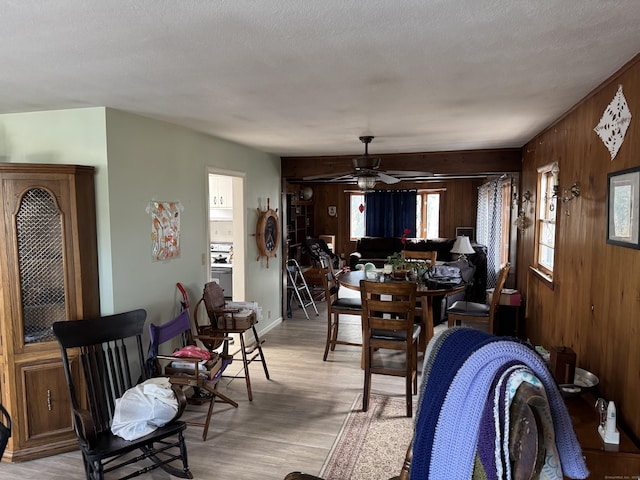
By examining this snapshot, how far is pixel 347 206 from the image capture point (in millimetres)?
10812

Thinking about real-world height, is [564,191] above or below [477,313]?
above

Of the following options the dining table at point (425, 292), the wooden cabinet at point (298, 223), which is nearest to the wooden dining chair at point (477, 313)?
the dining table at point (425, 292)

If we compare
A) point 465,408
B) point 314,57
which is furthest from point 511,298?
point 465,408

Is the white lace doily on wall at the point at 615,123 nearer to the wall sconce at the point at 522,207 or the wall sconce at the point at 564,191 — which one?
the wall sconce at the point at 564,191

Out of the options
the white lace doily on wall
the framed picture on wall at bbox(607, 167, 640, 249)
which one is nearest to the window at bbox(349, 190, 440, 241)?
the white lace doily on wall

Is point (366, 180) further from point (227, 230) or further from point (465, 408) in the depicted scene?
point (465, 408)

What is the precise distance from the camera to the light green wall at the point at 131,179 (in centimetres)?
304

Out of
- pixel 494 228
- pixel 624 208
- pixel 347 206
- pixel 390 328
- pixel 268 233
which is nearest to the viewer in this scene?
pixel 624 208

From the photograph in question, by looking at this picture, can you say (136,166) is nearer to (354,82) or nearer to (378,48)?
(354,82)

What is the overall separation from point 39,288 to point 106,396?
868mm

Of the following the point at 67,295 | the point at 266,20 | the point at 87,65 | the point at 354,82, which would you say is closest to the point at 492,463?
the point at 266,20

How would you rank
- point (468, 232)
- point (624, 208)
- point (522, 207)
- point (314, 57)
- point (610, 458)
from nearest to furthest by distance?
point (610, 458) < point (314, 57) < point (624, 208) < point (522, 207) < point (468, 232)

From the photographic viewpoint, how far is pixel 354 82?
238 cm

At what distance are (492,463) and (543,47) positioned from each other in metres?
1.71
